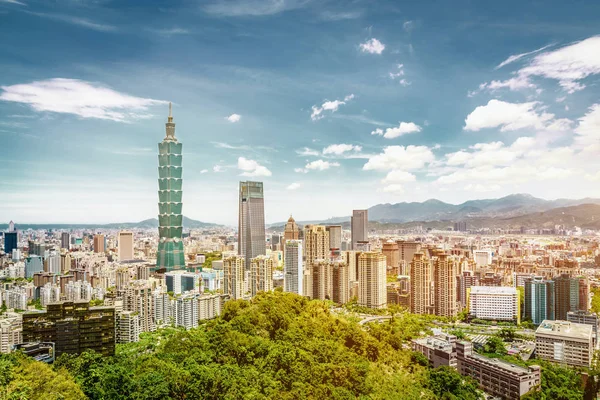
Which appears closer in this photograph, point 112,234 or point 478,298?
point 478,298

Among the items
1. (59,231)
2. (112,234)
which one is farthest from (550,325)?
(112,234)

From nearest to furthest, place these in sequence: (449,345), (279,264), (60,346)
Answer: (449,345), (60,346), (279,264)

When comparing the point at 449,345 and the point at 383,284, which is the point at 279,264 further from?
the point at 449,345

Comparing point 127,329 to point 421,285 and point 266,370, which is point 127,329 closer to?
point 266,370

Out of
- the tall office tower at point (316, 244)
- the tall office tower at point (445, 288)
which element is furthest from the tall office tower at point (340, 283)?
the tall office tower at point (316, 244)

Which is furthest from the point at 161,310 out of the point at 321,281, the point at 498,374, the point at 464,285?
the point at 498,374

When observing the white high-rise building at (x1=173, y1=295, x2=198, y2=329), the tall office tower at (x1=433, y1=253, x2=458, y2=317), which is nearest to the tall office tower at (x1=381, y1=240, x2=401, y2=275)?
the tall office tower at (x1=433, y1=253, x2=458, y2=317)
